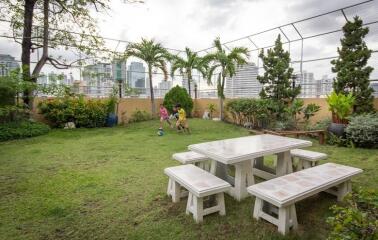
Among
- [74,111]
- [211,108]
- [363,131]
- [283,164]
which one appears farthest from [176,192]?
[211,108]

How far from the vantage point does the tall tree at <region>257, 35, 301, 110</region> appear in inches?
376

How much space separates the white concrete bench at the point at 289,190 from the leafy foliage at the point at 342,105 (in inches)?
173

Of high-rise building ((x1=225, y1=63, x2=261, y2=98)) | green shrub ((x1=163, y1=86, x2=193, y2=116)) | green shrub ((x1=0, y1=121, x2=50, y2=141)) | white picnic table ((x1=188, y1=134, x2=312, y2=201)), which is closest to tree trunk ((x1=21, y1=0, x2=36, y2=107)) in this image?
green shrub ((x1=0, y1=121, x2=50, y2=141))

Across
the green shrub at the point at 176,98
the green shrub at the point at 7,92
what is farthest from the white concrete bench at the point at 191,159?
the green shrub at the point at 176,98

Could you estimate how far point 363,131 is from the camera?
625 centimetres

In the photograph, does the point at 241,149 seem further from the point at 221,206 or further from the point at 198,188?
the point at 198,188

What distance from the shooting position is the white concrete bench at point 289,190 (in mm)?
2352

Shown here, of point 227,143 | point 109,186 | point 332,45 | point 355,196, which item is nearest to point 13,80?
point 109,186

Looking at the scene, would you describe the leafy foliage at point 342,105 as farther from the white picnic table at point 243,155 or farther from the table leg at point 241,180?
the table leg at point 241,180

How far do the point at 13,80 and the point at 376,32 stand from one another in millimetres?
12111

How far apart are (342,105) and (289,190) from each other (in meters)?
5.62

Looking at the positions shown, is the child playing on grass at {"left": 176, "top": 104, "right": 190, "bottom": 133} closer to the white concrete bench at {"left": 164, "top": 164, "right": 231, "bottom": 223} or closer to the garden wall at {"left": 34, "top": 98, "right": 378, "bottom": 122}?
the garden wall at {"left": 34, "top": 98, "right": 378, "bottom": 122}

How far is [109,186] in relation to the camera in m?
3.81

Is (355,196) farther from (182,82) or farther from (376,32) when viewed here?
(182,82)
